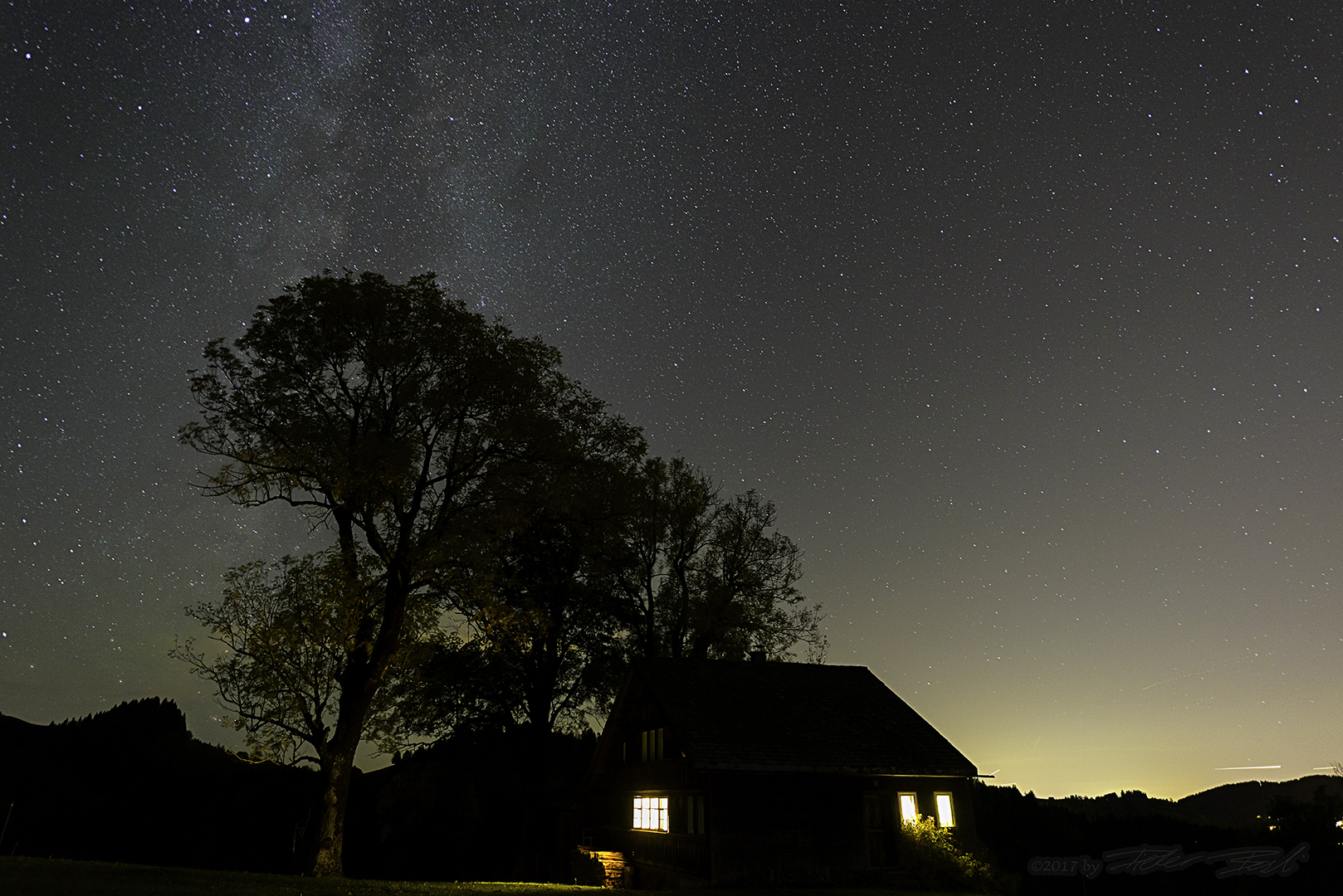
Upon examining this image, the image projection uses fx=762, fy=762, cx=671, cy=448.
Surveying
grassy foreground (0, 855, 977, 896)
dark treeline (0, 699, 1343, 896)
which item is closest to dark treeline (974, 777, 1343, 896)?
dark treeline (0, 699, 1343, 896)

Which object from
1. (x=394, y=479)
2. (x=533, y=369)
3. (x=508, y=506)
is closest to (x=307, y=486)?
(x=394, y=479)

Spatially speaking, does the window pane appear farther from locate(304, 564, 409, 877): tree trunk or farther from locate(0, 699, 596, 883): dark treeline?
locate(304, 564, 409, 877): tree trunk

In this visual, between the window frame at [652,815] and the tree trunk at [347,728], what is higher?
the tree trunk at [347,728]

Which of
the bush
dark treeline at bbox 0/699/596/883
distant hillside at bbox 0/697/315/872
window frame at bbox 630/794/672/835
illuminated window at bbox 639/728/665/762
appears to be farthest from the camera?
distant hillside at bbox 0/697/315/872

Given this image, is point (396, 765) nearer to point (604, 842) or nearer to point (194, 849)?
point (604, 842)

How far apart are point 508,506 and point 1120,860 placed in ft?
144

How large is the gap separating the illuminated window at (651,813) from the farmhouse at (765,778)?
6 cm

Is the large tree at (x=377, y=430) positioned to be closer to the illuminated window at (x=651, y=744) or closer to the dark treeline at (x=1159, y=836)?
the illuminated window at (x=651, y=744)

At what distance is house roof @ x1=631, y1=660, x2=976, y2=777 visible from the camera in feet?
75.7

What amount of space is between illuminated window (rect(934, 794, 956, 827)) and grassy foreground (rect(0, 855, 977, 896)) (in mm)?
5779

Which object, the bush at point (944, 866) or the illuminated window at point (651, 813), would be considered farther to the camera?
the illuminated window at point (651, 813)

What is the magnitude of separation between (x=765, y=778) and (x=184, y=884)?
14.9m

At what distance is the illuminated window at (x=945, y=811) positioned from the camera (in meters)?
25.2
